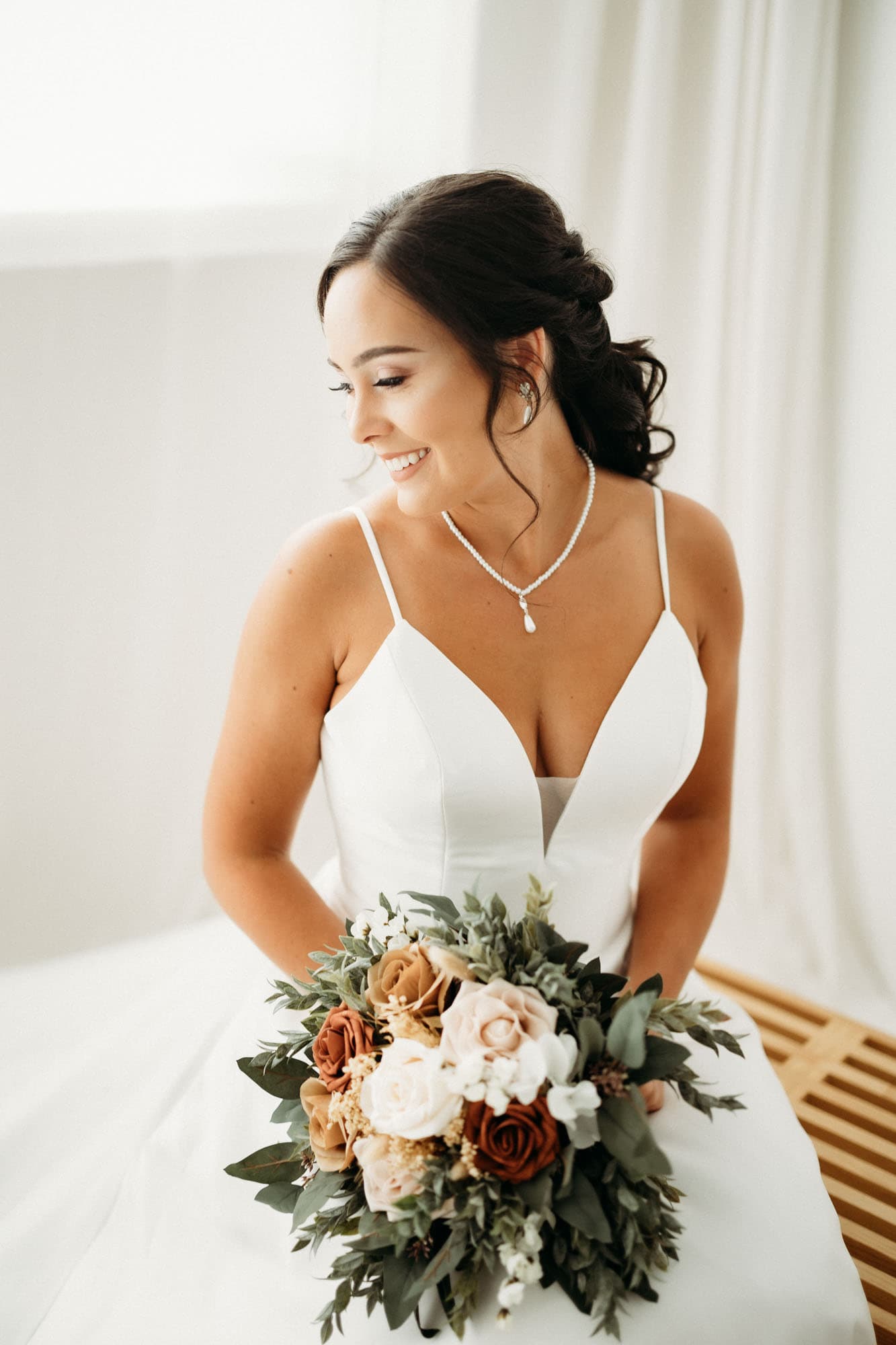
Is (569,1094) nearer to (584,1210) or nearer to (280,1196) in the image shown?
(584,1210)

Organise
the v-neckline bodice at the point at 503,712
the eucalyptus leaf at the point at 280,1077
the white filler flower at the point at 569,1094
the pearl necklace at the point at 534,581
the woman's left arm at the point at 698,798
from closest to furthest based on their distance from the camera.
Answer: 1. the white filler flower at the point at 569,1094
2. the eucalyptus leaf at the point at 280,1077
3. the v-neckline bodice at the point at 503,712
4. the pearl necklace at the point at 534,581
5. the woman's left arm at the point at 698,798

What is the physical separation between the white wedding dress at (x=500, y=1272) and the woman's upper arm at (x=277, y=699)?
0.05m

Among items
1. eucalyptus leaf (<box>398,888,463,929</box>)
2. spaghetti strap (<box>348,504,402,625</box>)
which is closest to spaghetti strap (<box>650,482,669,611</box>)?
spaghetti strap (<box>348,504,402,625</box>)

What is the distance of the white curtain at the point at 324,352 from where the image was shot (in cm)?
190

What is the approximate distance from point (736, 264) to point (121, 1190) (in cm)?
223

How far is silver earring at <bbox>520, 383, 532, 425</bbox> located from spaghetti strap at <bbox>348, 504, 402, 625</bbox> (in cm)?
27

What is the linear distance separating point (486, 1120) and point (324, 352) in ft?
5.45

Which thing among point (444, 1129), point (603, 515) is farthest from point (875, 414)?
point (444, 1129)

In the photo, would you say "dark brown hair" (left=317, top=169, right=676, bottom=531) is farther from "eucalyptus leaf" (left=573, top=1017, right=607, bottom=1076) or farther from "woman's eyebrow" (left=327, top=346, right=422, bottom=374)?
"eucalyptus leaf" (left=573, top=1017, right=607, bottom=1076)

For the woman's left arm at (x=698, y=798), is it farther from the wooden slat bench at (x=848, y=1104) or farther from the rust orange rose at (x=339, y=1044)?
the rust orange rose at (x=339, y=1044)

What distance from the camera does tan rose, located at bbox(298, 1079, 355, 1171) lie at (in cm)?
106

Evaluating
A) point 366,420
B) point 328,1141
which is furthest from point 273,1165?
point 366,420

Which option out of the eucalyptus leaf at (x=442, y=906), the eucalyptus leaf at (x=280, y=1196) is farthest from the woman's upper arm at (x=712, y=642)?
the eucalyptus leaf at (x=280, y=1196)

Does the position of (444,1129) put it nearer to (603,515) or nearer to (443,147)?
(603,515)
